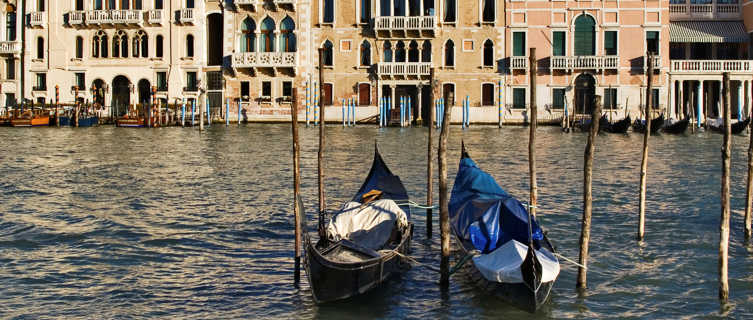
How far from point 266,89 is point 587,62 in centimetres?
1154

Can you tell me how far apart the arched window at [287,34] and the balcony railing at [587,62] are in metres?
9.31

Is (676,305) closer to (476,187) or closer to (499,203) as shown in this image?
(499,203)

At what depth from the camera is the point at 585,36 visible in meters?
32.6

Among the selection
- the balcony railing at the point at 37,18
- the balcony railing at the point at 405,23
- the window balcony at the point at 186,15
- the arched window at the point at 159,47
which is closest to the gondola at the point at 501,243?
the balcony railing at the point at 405,23

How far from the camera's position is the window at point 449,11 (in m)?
33.4

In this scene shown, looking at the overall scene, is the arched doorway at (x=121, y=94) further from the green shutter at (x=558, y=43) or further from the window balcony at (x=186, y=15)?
the green shutter at (x=558, y=43)

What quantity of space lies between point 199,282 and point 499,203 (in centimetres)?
290

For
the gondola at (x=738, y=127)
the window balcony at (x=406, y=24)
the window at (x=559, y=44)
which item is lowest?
the gondola at (x=738, y=127)

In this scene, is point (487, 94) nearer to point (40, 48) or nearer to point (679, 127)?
point (679, 127)

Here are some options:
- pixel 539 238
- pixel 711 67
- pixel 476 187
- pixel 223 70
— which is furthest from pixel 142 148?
pixel 711 67

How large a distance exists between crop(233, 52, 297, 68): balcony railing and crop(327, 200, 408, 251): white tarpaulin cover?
976 inches

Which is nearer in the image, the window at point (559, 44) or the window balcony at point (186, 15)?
the window at point (559, 44)

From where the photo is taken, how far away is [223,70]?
34906mm

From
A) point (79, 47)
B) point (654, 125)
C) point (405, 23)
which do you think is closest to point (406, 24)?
point (405, 23)
